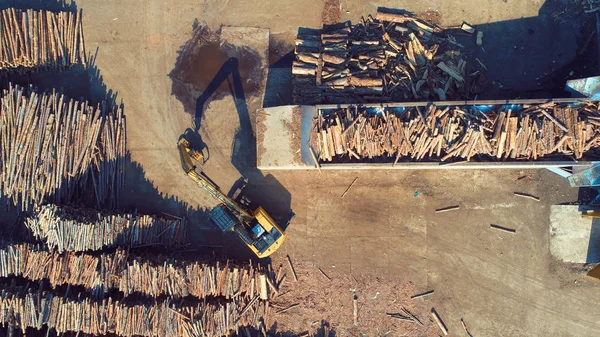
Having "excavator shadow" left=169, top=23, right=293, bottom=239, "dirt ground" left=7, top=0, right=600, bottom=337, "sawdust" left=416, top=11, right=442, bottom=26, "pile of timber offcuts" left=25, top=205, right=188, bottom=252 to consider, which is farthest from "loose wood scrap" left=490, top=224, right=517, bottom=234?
"pile of timber offcuts" left=25, top=205, right=188, bottom=252

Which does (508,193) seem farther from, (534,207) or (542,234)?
(542,234)

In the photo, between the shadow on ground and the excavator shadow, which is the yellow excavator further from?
the shadow on ground

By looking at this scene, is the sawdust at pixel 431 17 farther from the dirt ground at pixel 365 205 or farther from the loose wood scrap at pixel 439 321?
the loose wood scrap at pixel 439 321

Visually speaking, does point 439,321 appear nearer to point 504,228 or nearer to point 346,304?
point 346,304

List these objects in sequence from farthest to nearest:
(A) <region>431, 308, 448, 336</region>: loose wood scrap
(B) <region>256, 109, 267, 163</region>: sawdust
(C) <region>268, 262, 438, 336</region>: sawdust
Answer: (C) <region>268, 262, 438, 336</region>: sawdust
(A) <region>431, 308, 448, 336</region>: loose wood scrap
(B) <region>256, 109, 267, 163</region>: sawdust

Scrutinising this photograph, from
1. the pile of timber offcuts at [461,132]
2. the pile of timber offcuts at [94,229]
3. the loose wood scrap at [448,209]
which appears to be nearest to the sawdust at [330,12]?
the pile of timber offcuts at [461,132]

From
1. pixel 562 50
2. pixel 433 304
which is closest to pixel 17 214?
pixel 433 304
